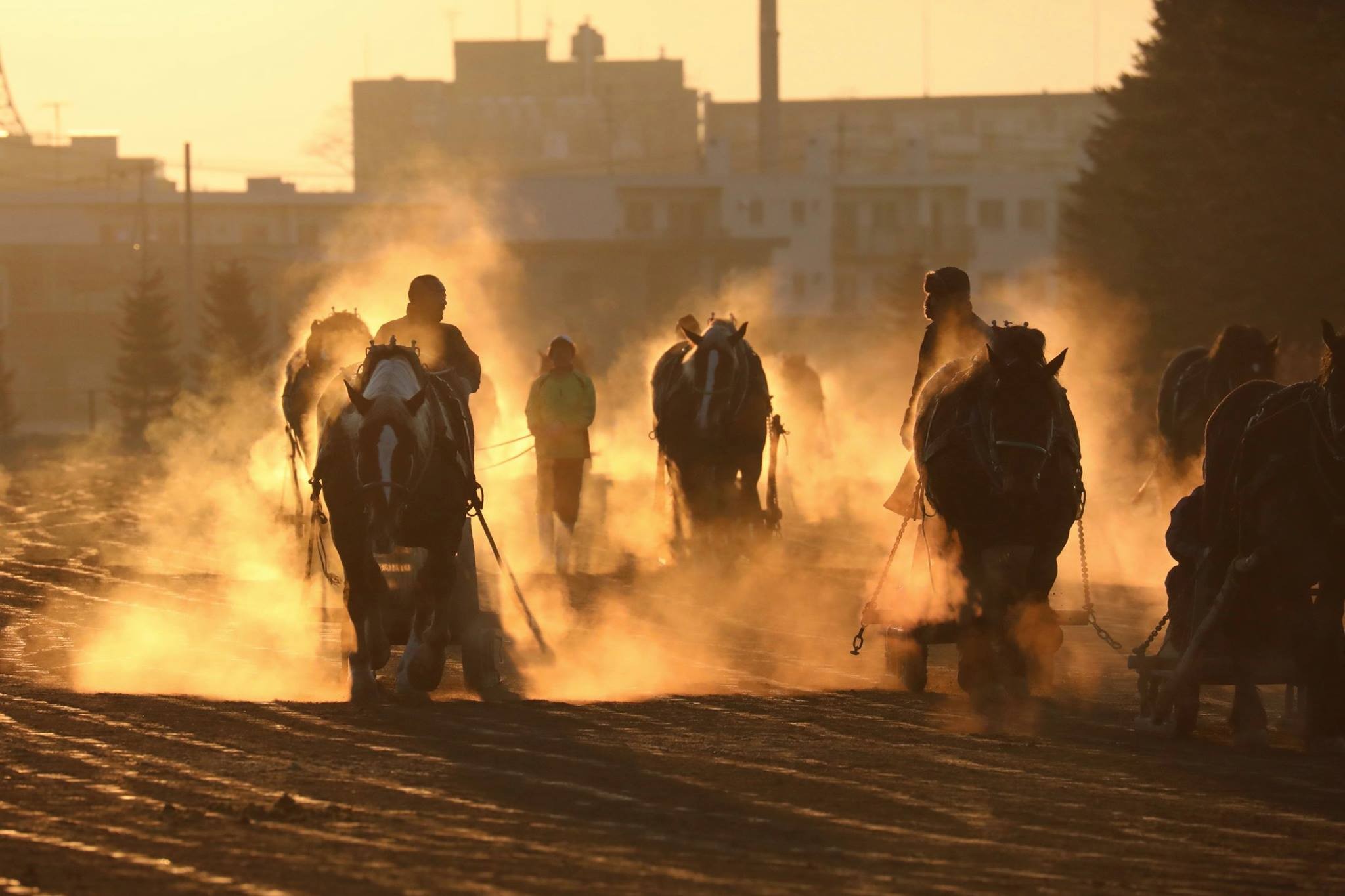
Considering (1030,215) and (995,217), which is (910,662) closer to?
(995,217)

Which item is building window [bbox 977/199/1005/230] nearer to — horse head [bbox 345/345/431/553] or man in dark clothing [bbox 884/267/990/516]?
man in dark clothing [bbox 884/267/990/516]

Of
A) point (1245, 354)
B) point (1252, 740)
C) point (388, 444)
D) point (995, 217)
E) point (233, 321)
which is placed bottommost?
point (1252, 740)

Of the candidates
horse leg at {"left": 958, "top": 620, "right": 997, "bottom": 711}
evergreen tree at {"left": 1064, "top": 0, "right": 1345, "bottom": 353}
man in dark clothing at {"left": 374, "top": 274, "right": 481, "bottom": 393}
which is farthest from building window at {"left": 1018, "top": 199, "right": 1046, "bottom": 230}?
horse leg at {"left": 958, "top": 620, "right": 997, "bottom": 711}

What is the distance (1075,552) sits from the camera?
990 inches

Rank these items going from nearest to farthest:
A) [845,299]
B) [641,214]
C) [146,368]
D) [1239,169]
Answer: [1239,169]
[146,368]
[641,214]
[845,299]

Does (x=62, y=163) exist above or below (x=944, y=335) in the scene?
above

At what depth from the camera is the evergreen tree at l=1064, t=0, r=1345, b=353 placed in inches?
1323

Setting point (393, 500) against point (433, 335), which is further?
point (433, 335)

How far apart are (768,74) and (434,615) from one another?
344 feet

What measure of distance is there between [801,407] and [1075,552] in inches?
557

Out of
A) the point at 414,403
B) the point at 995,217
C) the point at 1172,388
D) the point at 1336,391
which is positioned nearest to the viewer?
the point at 1336,391

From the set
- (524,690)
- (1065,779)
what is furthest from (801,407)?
(1065,779)

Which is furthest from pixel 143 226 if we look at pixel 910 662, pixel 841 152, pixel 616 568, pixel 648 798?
pixel 648 798

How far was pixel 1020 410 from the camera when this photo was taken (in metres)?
12.4
